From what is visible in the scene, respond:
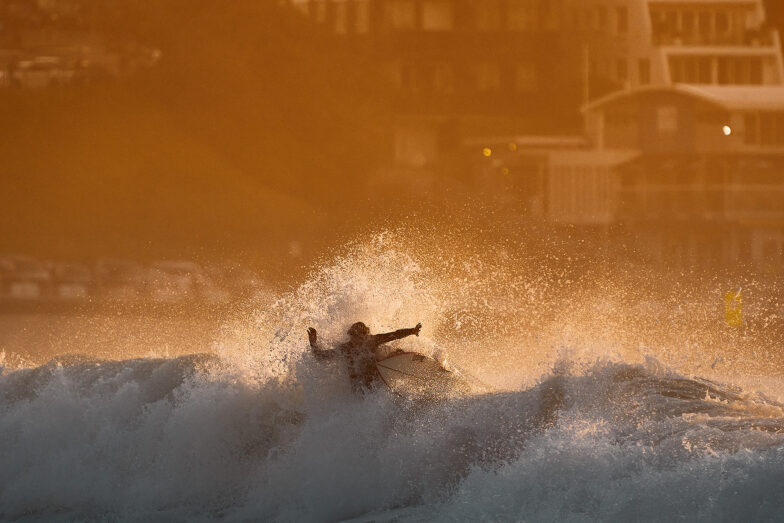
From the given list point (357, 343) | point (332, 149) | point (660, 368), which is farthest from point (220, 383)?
point (332, 149)

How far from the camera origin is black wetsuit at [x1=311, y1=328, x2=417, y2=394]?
1528cm

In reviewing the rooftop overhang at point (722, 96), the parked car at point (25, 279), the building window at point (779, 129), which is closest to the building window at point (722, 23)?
the rooftop overhang at point (722, 96)

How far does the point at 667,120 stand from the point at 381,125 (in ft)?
64.6

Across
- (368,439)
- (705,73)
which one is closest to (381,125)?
(705,73)

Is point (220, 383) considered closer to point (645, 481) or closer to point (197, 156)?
point (645, 481)

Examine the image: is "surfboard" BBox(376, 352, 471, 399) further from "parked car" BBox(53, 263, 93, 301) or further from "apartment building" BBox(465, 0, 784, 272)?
"parked car" BBox(53, 263, 93, 301)

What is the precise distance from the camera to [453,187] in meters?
76.7

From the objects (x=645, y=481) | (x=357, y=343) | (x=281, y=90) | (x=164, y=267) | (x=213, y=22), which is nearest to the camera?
(x=645, y=481)

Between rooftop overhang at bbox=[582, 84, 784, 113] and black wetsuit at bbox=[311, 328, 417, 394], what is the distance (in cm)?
6102

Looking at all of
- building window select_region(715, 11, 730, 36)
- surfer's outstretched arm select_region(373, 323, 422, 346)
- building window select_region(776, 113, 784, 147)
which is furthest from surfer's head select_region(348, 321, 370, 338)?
building window select_region(715, 11, 730, 36)

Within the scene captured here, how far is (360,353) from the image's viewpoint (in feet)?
50.3

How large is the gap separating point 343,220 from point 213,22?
85.3 feet

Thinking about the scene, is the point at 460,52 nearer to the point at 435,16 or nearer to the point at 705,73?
the point at 435,16

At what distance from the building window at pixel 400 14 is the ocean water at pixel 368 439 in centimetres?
6742
